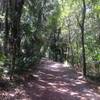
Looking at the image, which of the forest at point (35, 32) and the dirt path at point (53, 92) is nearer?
the dirt path at point (53, 92)

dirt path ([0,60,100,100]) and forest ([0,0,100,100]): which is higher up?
forest ([0,0,100,100])

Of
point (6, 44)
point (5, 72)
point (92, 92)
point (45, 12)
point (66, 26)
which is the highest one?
point (45, 12)

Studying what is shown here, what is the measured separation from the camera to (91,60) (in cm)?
1778

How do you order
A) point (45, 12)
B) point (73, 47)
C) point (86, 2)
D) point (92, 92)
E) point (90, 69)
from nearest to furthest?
point (92, 92), point (86, 2), point (90, 69), point (73, 47), point (45, 12)

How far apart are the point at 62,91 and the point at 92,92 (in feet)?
4.57

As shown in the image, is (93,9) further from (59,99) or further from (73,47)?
(73,47)

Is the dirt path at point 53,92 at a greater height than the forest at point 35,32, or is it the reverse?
the forest at point 35,32

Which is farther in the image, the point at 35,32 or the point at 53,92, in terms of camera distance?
the point at 35,32

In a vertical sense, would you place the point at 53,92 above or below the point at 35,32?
below

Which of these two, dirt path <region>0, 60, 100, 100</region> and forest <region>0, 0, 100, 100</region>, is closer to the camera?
dirt path <region>0, 60, 100, 100</region>

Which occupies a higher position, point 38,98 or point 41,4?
point 41,4

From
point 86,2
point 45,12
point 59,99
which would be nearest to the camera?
point 59,99

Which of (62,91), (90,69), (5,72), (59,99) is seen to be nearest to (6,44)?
(5,72)

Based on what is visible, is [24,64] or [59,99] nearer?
[59,99]
